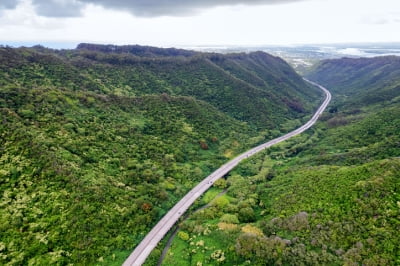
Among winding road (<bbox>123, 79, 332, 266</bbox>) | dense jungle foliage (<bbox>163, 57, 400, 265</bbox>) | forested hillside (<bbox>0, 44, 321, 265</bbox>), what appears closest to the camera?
dense jungle foliage (<bbox>163, 57, 400, 265</bbox>)

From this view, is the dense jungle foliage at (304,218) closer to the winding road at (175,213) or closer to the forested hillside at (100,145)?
the winding road at (175,213)

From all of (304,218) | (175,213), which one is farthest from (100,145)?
(304,218)

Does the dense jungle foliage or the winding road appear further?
the winding road

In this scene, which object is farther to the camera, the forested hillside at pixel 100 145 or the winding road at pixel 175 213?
the winding road at pixel 175 213

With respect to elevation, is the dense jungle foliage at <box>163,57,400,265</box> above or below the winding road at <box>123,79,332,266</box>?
above

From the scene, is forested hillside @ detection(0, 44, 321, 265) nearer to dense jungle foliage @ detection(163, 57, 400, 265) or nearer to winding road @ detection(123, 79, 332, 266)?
winding road @ detection(123, 79, 332, 266)

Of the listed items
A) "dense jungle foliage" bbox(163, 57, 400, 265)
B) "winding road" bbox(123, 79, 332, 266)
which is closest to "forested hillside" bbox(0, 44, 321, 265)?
"winding road" bbox(123, 79, 332, 266)

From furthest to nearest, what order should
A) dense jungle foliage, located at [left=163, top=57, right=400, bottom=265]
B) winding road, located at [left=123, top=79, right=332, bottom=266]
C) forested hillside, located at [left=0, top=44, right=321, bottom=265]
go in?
winding road, located at [left=123, top=79, right=332, bottom=266]
forested hillside, located at [left=0, top=44, right=321, bottom=265]
dense jungle foliage, located at [left=163, top=57, right=400, bottom=265]

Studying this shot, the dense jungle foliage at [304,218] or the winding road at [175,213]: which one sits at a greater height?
the dense jungle foliage at [304,218]

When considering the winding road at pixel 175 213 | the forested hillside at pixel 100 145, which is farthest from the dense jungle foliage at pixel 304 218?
the forested hillside at pixel 100 145

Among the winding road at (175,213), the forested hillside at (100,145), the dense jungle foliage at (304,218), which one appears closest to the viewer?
the dense jungle foliage at (304,218)
